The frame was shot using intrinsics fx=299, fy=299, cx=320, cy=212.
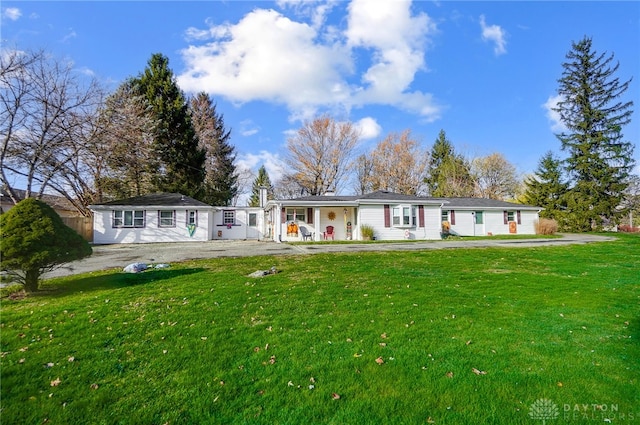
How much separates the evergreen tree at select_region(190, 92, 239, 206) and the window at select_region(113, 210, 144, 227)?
441 inches

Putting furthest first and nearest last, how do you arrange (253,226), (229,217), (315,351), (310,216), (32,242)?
(253,226), (229,217), (310,216), (32,242), (315,351)

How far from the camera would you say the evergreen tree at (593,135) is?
92.8ft

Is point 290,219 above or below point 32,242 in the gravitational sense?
above

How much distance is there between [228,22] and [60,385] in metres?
12.4

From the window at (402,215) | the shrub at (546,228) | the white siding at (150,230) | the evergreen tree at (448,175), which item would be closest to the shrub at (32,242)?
the white siding at (150,230)

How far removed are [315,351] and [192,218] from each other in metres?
19.4

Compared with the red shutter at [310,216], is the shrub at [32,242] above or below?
below

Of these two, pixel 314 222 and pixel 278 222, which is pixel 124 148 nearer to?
pixel 278 222

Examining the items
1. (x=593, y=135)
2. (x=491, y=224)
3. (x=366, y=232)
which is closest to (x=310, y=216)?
(x=366, y=232)

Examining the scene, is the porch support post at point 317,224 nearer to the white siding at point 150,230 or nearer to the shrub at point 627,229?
the white siding at point 150,230

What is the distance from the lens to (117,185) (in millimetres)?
25266

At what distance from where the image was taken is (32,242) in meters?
5.65

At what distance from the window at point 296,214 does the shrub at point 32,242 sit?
14538mm

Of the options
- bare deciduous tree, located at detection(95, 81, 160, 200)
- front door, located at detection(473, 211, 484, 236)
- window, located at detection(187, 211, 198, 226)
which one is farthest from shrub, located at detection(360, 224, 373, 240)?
bare deciduous tree, located at detection(95, 81, 160, 200)
